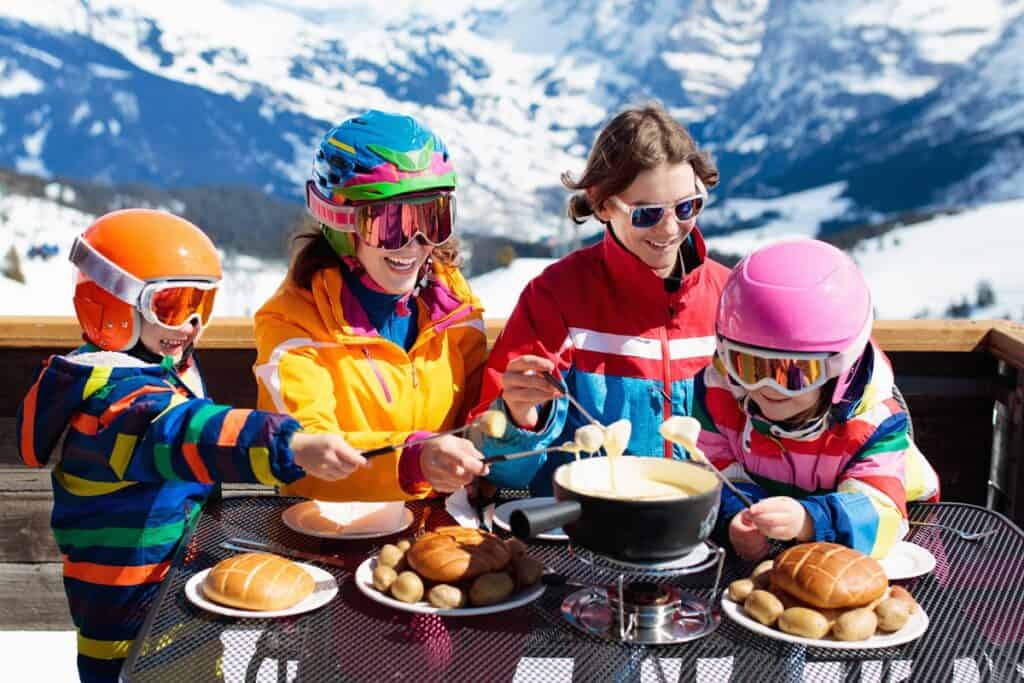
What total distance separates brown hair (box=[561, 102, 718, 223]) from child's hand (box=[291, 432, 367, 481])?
1.02 metres

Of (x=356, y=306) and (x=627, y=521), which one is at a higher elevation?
(x=627, y=521)

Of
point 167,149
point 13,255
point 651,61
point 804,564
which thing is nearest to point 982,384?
point 804,564

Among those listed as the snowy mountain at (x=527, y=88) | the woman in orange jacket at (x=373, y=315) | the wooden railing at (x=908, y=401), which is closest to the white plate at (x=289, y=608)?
the woman in orange jacket at (x=373, y=315)

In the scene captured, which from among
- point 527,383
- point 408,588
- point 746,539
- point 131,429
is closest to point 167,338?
point 131,429

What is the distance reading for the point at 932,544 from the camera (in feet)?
6.64

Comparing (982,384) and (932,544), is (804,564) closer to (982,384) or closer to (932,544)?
(932,544)

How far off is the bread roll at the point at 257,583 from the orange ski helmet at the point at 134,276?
0.64 metres

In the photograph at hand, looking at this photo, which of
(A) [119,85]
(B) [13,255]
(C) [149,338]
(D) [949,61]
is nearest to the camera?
(C) [149,338]

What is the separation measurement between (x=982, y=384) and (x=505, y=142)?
4961 centimetres

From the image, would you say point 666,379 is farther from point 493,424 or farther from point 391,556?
point 391,556

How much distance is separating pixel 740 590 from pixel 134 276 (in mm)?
1269

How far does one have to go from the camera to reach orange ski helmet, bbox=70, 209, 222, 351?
2148 mm

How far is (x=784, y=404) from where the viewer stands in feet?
6.49

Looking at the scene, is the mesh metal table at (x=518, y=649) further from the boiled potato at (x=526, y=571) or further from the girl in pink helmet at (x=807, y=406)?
the girl in pink helmet at (x=807, y=406)
